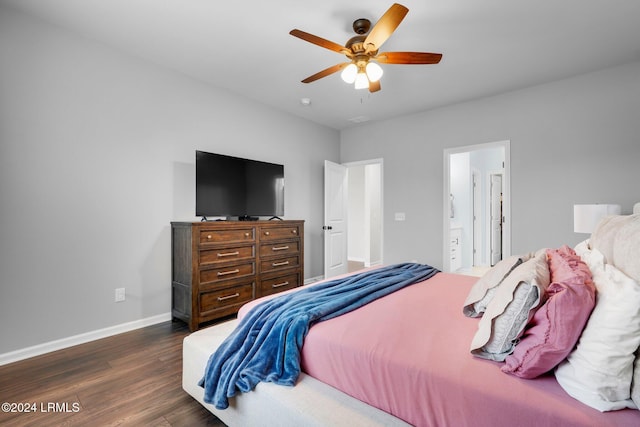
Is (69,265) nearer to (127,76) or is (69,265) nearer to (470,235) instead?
(127,76)

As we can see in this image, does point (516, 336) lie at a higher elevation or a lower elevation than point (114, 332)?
higher

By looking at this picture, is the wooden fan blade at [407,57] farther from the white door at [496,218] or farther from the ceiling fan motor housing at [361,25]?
the white door at [496,218]

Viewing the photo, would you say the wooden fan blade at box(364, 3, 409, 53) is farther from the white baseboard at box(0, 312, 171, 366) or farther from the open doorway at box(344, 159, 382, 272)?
the open doorway at box(344, 159, 382, 272)

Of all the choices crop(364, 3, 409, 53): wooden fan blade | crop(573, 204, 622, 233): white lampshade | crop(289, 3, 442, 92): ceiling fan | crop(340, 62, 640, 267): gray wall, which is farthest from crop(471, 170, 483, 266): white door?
crop(364, 3, 409, 53): wooden fan blade

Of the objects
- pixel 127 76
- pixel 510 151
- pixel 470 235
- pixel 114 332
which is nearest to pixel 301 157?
pixel 127 76

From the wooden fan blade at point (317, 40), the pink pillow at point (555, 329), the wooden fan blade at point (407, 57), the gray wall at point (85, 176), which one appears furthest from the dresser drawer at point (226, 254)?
the pink pillow at point (555, 329)

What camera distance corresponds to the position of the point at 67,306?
8.32ft

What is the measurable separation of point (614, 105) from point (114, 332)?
559 centimetres

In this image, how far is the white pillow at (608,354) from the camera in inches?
33.0

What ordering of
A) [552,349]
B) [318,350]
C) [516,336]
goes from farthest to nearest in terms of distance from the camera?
[318,350] → [516,336] → [552,349]

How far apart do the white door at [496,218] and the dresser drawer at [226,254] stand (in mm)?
5480

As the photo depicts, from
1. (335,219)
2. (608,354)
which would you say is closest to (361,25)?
(608,354)

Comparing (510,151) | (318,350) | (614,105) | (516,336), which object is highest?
(614,105)

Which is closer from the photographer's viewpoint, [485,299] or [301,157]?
[485,299]
